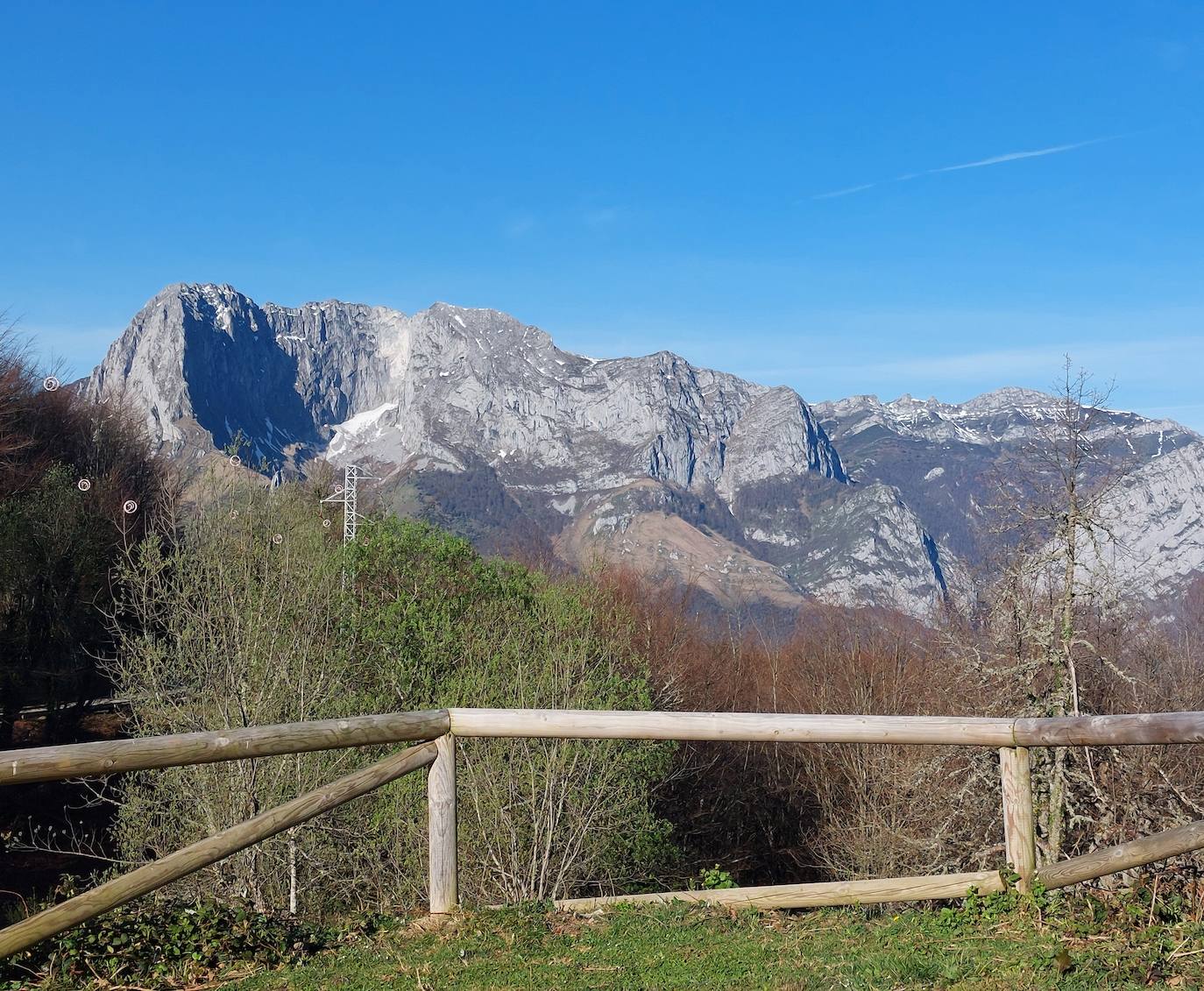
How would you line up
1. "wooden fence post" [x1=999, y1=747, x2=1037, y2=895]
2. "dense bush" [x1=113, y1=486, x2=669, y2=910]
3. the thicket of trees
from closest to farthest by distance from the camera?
"wooden fence post" [x1=999, y1=747, x2=1037, y2=895] → "dense bush" [x1=113, y1=486, x2=669, y2=910] → the thicket of trees

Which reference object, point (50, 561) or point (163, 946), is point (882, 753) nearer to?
point (50, 561)

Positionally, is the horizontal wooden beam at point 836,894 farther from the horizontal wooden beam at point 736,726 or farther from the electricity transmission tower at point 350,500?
the electricity transmission tower at point 350,500

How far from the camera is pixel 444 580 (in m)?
24.4

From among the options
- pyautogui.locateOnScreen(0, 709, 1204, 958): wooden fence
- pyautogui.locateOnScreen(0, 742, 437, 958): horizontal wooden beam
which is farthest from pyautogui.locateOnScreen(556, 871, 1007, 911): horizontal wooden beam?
pyautogui.locateOnScreen(0, 742, 437, 958): horizontal wooden beam

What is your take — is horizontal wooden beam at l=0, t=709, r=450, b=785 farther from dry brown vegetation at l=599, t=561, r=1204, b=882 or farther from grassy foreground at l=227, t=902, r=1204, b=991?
dry brown vegetation at l=599, t=561, r=1204, b=882

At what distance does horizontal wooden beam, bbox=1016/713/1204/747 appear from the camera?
426 centimetres

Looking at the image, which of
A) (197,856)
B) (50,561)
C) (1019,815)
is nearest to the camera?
(197,856)

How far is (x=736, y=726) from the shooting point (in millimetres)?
4996

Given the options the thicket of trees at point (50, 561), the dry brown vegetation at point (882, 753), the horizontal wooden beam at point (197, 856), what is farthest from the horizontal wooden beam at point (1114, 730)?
the thicket of trees at point (50, 561)

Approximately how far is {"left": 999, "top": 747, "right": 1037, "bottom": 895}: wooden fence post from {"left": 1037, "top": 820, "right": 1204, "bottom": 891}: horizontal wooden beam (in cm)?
8

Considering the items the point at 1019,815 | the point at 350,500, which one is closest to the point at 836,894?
the point at 1019,815

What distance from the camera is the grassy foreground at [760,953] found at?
3.96m

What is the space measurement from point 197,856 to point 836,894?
2941 mm

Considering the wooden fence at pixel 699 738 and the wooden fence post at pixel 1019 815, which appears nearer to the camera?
the wooden fence at pixel 699 738
